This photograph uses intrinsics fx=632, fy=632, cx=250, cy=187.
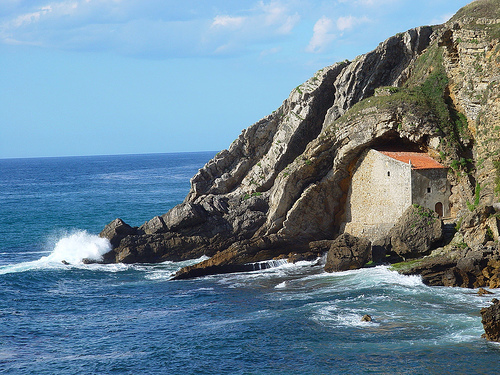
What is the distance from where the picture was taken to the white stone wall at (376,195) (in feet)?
135

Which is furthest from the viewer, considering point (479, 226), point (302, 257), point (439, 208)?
point (302, 257)

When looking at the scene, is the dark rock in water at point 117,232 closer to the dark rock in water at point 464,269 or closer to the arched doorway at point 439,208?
the dark rock in water at point 464,269

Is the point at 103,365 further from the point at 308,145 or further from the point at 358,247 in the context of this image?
the point at 308,145

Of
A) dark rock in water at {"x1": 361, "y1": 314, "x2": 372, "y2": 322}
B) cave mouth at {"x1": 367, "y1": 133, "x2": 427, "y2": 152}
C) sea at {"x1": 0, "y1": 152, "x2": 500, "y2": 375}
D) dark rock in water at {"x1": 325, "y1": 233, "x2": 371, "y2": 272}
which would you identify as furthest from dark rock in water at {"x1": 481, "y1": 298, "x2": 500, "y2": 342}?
cave mouth at {"x1": 367, "y1": 133, "x2": 427, "y2": 152}

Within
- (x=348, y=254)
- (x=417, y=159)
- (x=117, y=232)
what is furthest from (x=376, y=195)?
(x=117, y=232)

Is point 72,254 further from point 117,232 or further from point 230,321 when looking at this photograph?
point 230,321

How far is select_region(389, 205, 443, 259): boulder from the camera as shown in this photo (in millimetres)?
38531

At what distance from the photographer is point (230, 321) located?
31672 mm

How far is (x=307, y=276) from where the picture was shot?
3919 cm

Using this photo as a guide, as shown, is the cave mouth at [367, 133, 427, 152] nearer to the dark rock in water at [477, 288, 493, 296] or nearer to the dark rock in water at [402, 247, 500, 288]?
the dark rock in water at [402, 247, 500, 288]

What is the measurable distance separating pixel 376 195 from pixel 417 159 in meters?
3.68

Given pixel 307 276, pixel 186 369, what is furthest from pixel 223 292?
pixel 186 369

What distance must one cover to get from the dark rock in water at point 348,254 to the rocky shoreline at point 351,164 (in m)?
0.07

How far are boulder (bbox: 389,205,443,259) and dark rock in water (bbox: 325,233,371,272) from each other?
6.24ft
